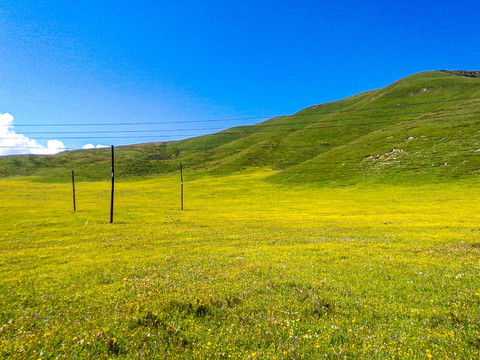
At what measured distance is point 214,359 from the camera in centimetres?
667

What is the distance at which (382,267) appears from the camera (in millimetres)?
14711

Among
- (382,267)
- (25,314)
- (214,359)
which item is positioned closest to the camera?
(214,359)

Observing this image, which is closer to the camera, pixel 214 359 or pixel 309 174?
pixel 214 359

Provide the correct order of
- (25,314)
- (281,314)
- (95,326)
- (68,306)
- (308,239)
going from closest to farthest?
1. (95,326)
2. (281,314)
3. (25,314)
4. (68,306)
5. (308,239)

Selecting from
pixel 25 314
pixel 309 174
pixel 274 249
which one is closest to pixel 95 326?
pixel 25 314

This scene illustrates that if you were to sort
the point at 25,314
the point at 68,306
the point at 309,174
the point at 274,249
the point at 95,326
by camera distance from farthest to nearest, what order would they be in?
1. the point at 309,174
2. the point at 274,249
3. the point at 68,306
4. the point at 25,314
5. the point at 95,326

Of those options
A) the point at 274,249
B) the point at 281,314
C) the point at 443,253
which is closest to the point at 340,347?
the point at 281,314

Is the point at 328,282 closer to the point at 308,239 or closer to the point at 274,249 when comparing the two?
the point at 274,249

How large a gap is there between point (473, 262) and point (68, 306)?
2361 centimetres

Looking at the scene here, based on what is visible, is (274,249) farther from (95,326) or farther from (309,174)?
(309,174)

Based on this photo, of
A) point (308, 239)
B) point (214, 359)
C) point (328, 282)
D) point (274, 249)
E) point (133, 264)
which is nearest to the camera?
point (214, 359)

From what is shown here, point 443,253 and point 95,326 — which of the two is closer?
point 95,326

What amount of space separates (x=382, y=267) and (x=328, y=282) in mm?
4891

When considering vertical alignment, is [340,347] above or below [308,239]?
above
